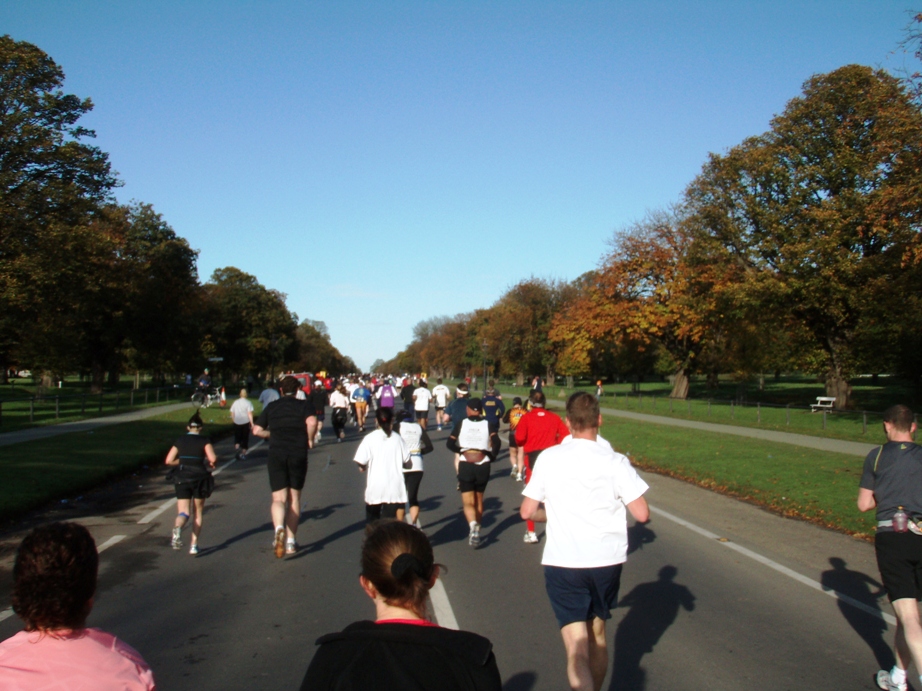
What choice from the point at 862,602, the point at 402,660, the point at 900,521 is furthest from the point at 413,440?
the point at 402,660

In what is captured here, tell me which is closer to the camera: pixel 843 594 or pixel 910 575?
pixel 910 575

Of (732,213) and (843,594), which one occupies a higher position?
(732,213)

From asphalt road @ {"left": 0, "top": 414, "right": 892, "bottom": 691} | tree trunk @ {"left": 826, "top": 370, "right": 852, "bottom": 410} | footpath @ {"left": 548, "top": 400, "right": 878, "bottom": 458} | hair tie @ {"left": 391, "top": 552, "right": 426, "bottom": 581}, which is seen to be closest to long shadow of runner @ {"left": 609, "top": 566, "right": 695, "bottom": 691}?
asphalt road @ {"left": 0, "top": 414, "right": 892, "bottom": 691}

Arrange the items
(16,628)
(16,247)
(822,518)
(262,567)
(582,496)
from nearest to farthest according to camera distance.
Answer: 1. (582,496)
2. (16,628)
3. (262,567)
4. (822,518)
5. (16,247)

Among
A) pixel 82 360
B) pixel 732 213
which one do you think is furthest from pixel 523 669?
pixel 82 360

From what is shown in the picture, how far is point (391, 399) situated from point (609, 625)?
14.8 m

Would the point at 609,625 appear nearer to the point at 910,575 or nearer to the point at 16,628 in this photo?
the point at 910,575

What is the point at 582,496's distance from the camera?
14.8ft

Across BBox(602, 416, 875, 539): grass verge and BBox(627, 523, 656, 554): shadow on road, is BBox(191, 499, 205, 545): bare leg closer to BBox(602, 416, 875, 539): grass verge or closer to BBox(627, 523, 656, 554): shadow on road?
BBox(627, 523, 656, 554): shadow on road

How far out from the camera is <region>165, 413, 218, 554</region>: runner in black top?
8.86 meters

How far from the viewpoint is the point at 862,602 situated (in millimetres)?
7094

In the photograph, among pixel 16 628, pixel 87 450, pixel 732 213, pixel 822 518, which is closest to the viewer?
pixel 16 628

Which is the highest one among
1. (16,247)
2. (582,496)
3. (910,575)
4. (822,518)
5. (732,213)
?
(732,213)

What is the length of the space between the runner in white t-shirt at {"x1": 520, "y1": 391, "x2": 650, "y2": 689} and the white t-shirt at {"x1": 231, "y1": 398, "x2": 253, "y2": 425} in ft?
47.5
